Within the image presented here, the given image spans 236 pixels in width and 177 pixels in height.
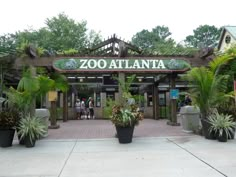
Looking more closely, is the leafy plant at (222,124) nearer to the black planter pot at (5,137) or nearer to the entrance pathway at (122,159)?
the entrance pathway at (122,159)

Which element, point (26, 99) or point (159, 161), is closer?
point (159, 161)

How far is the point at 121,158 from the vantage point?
7301mm

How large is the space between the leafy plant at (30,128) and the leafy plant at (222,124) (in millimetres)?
5462

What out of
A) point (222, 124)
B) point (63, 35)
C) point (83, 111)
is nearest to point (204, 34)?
point (63, 35)

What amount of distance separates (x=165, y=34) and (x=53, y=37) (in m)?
41.1

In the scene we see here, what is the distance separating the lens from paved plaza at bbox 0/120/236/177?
5930mm

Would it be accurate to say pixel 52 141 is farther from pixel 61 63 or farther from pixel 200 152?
pixel 200 152

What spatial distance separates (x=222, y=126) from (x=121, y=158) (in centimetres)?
402

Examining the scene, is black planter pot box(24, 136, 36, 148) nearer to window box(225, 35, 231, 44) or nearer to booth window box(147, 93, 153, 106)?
booth window box(147, 93, 153, 106)

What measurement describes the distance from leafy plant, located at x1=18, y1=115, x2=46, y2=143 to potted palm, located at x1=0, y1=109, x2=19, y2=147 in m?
0.24

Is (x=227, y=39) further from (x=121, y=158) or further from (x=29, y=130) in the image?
(x=121, y=158)

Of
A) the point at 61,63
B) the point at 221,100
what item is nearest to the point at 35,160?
the point at 61,63

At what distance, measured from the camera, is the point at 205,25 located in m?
69.8

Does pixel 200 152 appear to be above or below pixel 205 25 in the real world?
below
